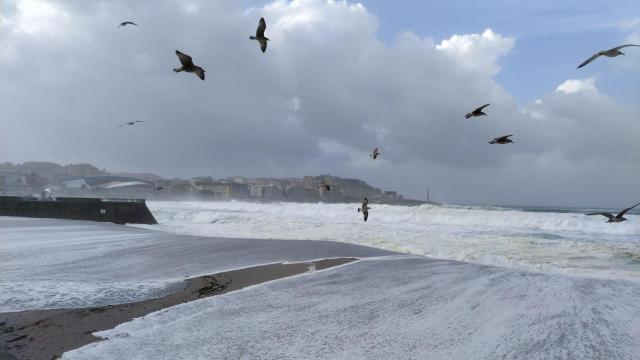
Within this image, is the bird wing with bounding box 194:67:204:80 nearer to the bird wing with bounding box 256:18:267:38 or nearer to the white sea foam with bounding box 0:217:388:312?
the bird wing with bounding box 256:18:267:38

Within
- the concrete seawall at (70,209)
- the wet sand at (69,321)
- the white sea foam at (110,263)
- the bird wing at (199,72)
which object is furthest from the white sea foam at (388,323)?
the concrete seawall at (70,209)

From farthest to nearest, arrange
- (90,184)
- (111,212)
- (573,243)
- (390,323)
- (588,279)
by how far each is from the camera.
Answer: (90,184) < (111,212) < (573,243) < (588,279) < (390,323)

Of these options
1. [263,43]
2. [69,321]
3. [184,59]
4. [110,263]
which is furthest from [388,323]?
[110,263]

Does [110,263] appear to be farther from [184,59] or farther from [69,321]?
[69,321]

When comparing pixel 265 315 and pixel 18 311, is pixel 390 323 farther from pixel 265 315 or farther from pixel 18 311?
pixel 18 311

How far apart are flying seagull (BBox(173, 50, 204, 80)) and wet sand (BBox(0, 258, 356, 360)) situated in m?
3.30

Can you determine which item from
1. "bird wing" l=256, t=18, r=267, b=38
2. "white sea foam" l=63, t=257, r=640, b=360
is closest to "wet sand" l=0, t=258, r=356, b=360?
"white sea foam" l=63, t=257, r=640, b=360

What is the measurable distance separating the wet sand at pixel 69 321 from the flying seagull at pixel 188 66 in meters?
3.30

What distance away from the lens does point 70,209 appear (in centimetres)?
2738

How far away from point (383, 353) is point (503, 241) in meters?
14.7

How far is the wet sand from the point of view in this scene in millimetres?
4262

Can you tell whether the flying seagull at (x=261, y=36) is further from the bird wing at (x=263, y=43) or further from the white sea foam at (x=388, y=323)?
the white sea foam at (x=388, y=323)

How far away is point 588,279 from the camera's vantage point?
9.24 metres

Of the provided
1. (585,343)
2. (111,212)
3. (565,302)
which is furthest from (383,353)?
(111,212)
